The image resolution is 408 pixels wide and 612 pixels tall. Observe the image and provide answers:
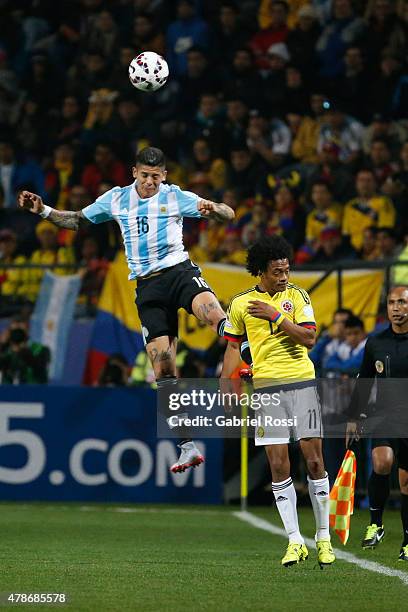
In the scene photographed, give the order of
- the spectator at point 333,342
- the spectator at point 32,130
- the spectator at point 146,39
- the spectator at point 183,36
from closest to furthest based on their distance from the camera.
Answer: the spectator at point 333,342, the spectator at point 183,36, the spectator at point 146,39, the spectator at point 32,130

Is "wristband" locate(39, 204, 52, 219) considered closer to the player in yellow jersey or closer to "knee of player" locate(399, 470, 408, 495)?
the player in yellow jersey

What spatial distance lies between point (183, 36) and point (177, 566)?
13.3 metres

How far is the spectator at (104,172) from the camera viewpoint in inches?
798

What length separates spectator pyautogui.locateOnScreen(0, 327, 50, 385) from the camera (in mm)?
16766

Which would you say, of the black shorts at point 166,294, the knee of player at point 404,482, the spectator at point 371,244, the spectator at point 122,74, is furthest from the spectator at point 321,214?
the knee of player at point 404,482

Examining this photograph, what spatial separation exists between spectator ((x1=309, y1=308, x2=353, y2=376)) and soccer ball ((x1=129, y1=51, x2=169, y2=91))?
459 cm

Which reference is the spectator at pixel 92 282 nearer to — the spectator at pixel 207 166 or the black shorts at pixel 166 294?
the spectator at pixel 207 166

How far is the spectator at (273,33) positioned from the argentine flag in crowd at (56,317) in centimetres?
521

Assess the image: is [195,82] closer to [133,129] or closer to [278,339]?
[133,129]

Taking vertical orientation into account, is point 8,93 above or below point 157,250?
above

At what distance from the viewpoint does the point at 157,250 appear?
429 inches

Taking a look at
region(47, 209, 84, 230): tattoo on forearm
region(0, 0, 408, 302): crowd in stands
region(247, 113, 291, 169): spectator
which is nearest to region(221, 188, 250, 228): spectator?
region(0, 0, 408, 302): crowd in stands

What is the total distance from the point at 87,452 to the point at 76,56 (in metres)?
9.36

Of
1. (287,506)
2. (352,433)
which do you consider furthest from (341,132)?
(287,506)
